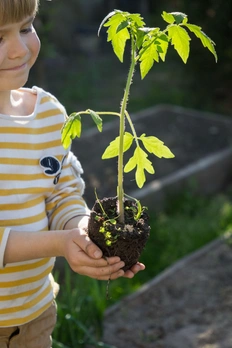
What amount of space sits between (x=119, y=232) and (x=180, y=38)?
46cm

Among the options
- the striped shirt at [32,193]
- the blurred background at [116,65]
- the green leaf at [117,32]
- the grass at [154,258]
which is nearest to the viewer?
the green leaf at [117,32]

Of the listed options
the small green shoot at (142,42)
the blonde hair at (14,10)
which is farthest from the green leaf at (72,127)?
the blonde hair at (14,10)

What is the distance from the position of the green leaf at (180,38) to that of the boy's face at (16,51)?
0.37 meters

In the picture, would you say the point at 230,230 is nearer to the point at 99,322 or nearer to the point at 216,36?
the point at 99,322

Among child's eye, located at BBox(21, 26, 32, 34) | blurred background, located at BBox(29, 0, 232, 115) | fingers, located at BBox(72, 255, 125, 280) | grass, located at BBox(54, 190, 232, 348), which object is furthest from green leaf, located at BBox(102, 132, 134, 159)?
blurred background, located at BBox(29, 0, 232, 115)

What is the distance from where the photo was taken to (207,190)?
5.47 m

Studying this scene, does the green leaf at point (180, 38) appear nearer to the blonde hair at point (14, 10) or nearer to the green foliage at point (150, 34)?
the green foliage at point (150, 34)

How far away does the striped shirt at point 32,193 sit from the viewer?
176cm

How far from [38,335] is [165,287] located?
200 cm

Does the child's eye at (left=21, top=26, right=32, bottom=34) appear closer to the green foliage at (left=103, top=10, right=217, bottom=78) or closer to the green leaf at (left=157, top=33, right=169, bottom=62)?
the green foliage at (left=103, top=10, right=217, bottom=78)

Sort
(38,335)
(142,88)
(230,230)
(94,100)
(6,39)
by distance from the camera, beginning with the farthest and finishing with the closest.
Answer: (142,88), (94,100), (230,230), (38,335), (6,39)

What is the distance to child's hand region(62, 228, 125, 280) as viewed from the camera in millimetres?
1574

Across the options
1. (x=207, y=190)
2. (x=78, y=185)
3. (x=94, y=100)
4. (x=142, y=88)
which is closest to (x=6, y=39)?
(x=78, y=185)

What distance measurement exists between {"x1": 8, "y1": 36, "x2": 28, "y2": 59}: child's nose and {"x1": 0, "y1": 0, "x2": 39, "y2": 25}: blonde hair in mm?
50
